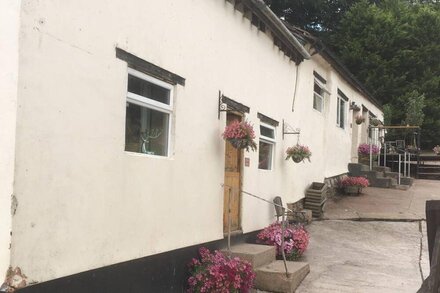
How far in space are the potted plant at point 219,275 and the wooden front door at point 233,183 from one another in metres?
1.41

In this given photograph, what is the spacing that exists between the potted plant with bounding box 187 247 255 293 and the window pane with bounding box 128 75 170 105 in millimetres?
2209

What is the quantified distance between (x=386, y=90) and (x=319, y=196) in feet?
59.8

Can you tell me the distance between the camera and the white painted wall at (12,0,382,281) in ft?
13.3

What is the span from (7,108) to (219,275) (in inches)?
141

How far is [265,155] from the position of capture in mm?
10383

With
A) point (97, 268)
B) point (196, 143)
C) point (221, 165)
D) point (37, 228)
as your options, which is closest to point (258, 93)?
point (221, 165)

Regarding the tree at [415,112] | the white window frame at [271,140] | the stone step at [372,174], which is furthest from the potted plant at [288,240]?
the tree at [415,112]

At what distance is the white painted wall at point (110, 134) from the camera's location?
405cm

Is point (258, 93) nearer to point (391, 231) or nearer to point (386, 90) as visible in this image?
point (391, 231)

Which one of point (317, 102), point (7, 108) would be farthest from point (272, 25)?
point (7, 108)

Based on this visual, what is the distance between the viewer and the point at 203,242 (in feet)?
23.7

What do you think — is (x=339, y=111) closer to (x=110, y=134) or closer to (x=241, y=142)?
(x=241, y=142)

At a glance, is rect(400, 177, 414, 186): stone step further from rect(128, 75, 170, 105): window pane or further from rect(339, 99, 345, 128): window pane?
rect(128, 75, 170, 105): window pane

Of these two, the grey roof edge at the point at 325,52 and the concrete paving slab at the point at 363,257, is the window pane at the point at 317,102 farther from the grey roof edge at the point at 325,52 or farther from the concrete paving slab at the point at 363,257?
the concrete paving slab at the point at 363,257
